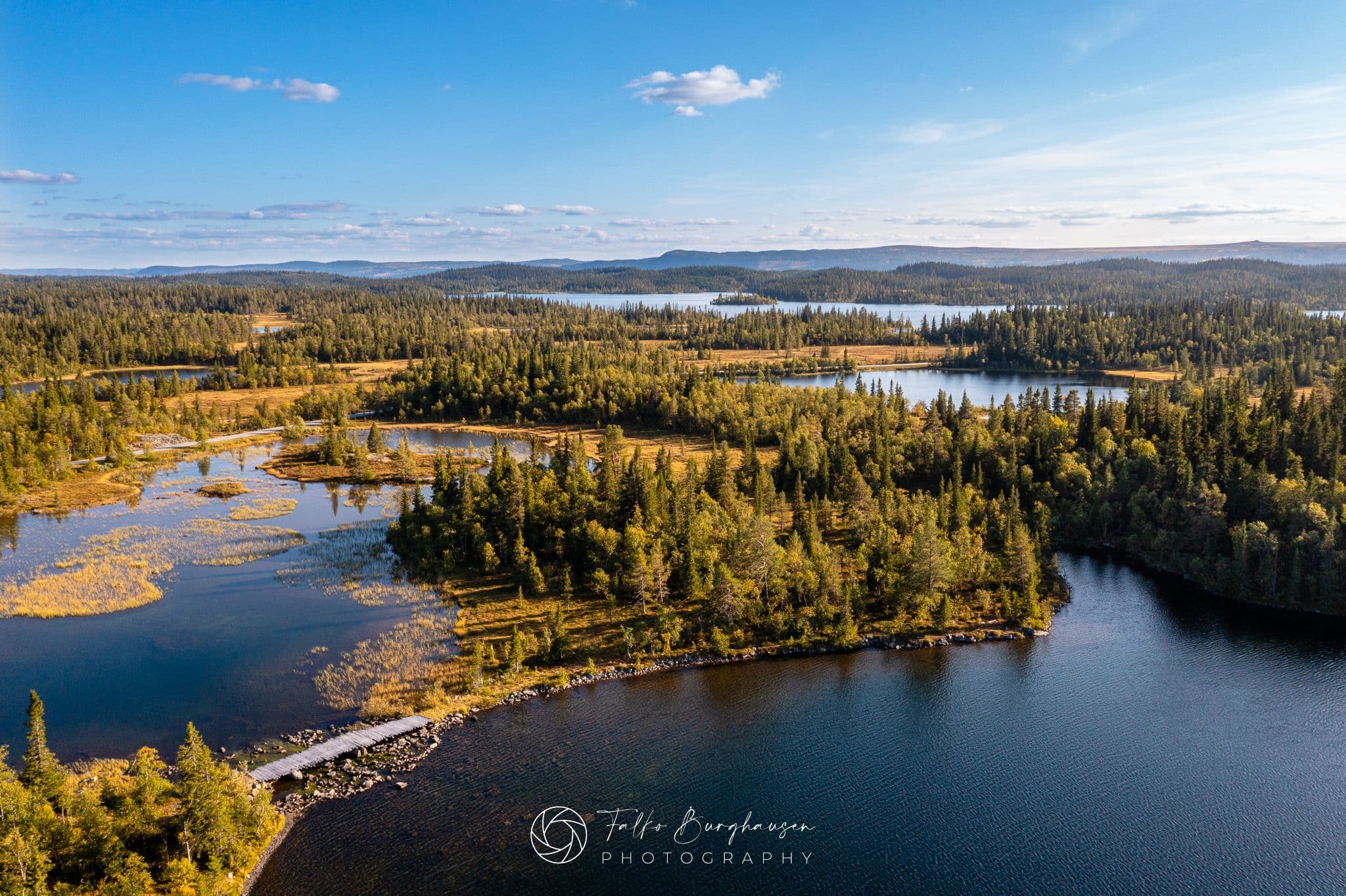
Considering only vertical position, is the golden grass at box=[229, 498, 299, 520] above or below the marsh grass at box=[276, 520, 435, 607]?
above

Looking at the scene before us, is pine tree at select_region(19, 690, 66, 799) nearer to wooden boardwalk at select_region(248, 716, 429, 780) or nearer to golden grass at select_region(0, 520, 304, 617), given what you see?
wooden boardwalk at select_region(248, 716, 429, 780)

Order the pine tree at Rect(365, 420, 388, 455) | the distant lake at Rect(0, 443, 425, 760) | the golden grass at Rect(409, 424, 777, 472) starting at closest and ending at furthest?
the distant lake at Rect(0, 443, 425, 760), the golden grass at Rect(409, 424, 777, 472), the pine tree at Rect(365, 420, 388, 455)

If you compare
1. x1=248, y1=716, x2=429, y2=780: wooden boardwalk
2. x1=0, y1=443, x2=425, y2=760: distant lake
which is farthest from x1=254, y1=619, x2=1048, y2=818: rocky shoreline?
x1=0, y1=443, x2=425, y2=760: distant lake

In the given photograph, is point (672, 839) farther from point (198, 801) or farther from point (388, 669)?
point (388, 669)

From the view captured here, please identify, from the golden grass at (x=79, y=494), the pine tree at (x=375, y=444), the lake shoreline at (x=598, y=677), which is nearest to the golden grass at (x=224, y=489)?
the golden grass at (x=79, y=494)

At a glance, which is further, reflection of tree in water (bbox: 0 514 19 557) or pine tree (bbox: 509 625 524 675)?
reflection of tree in water (bbox: 0 514 19 557)

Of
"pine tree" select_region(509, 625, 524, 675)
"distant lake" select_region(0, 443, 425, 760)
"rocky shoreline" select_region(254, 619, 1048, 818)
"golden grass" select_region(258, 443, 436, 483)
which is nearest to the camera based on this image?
"rocky shoreline" select_region(254, 619, 1048, 818)
